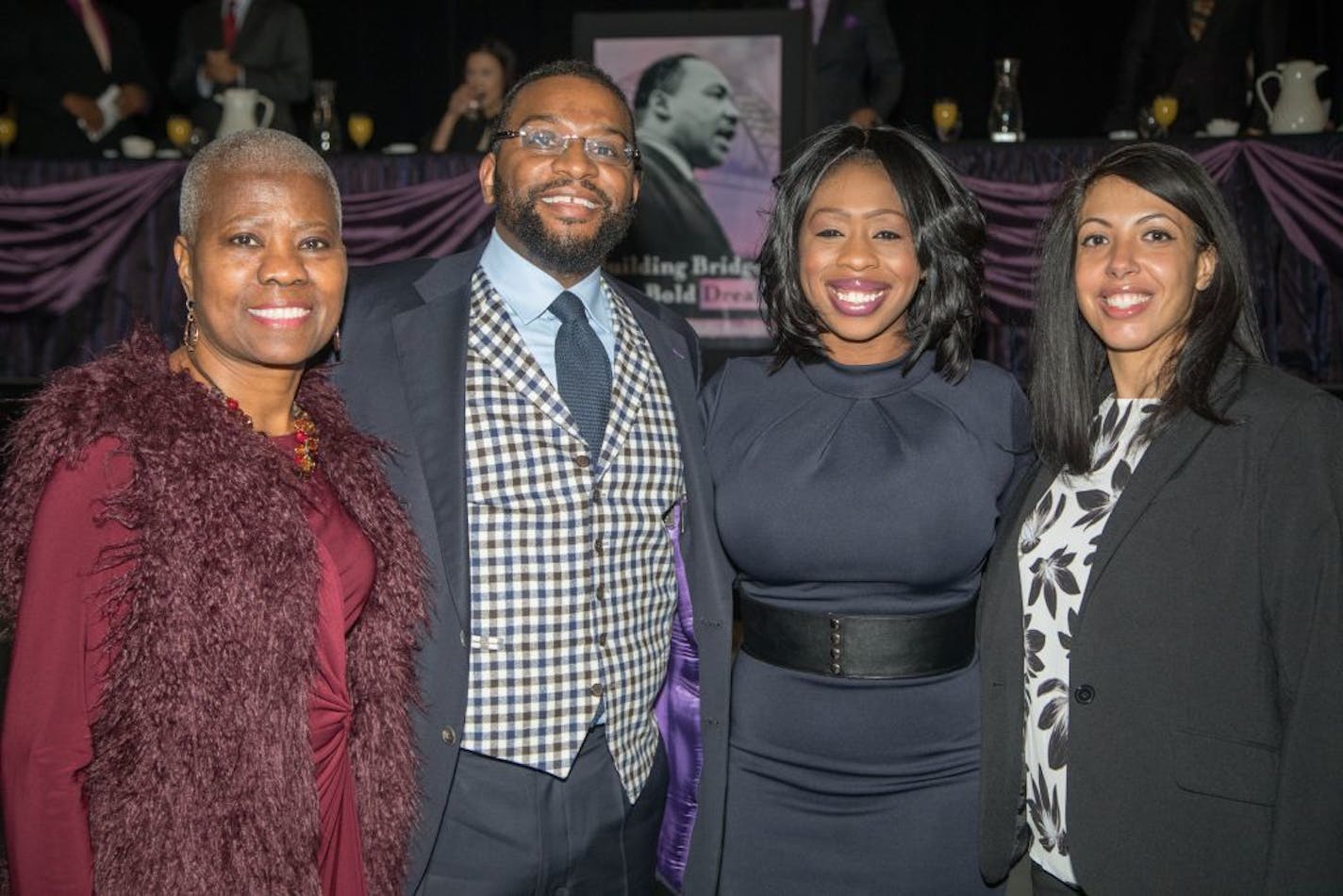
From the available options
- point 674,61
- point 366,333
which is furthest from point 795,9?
point 366,333

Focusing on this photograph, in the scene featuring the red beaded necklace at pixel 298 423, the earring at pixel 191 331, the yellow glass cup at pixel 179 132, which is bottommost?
the red beaded necklace at pixel 298 423

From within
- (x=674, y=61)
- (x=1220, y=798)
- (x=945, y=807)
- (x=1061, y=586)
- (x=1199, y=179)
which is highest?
(x=674, y=61)

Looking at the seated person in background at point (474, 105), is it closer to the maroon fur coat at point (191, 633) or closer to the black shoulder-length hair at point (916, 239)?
the black shoulder-length hair at point (916, 239)

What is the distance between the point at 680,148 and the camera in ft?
17.6

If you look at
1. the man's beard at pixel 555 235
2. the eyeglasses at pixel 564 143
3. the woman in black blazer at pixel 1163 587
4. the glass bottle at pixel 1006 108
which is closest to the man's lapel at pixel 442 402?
the man's beard at pixel 555 235

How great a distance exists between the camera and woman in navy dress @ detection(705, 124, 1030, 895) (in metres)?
2.17

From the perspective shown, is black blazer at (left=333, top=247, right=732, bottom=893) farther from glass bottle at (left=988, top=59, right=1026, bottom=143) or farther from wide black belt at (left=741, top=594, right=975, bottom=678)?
glass bottle at (left=988, top=59, right=1026, bottom=143)

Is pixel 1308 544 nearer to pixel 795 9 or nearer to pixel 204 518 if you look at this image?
pixel 204 518

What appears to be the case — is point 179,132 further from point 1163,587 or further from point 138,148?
point 1163,587

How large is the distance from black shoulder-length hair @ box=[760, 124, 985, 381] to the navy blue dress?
0.42ft

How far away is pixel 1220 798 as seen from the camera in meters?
1.71

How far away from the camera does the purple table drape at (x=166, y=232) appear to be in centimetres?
506

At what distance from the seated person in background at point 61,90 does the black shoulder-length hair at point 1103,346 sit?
5.55 m

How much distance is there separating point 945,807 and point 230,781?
1.26 meters
